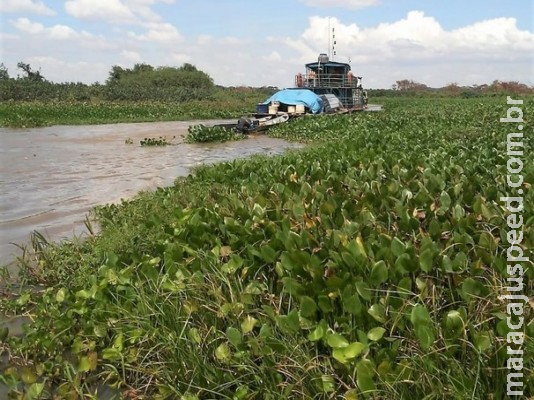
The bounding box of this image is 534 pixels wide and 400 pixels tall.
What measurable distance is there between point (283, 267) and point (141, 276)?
1.15 meters

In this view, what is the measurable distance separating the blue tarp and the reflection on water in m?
4.83

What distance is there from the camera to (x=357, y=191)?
4309 mm

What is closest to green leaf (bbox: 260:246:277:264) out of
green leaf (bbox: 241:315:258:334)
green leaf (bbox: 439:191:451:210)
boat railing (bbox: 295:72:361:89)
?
green leaf (bbox: 241:315:258:334)

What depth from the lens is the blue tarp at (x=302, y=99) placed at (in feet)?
74.8

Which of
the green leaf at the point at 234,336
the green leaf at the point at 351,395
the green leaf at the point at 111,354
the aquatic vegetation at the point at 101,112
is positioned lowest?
the green leaf at the point at 111,354

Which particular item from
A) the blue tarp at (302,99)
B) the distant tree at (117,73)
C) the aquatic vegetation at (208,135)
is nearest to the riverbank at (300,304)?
the aquatic vegetation at (208,135)

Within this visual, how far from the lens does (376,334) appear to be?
7.74 feet

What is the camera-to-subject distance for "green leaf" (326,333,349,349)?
2320 millimetres

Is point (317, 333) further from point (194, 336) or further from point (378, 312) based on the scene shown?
point (194, 336)

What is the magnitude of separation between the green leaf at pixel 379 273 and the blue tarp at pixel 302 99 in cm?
2051

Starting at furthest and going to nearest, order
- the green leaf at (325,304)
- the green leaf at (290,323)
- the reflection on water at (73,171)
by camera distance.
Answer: the reflection on water at (73,171)
the green leaf at (325,304)
the green leaf at (290,323)

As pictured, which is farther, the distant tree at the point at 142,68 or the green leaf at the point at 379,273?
the distant tree at the point at 142,68

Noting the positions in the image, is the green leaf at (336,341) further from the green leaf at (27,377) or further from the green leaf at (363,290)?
the green leaf at (27,377)

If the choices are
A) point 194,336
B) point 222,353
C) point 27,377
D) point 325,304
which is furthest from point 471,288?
point 27,377
